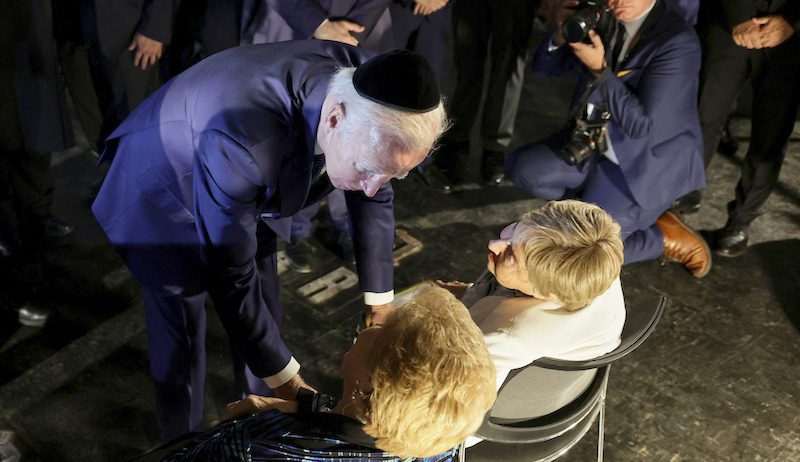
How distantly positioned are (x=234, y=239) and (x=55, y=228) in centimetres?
212

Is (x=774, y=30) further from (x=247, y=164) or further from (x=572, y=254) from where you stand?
(x=247, y=164)

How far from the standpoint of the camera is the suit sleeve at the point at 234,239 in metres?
1.95

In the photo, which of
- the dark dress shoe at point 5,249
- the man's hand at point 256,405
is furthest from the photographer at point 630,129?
the dark dress shoe at point 5,249

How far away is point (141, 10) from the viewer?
3797mm

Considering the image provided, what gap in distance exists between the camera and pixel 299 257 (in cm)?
372

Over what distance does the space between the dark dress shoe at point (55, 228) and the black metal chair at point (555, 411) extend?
2.45m

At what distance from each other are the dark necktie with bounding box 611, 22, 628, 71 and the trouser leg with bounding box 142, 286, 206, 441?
211 cm

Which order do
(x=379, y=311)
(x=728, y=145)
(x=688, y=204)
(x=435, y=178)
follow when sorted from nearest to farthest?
1. (x=379, y=311)
2. (x=688, y=204)
3. (x=435, y=178)
4. (x=728, y=145)

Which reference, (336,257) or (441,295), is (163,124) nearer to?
(441,295)

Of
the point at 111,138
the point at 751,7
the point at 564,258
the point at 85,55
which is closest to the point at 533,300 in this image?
the point at 564,258

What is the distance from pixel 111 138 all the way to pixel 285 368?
Answer: 0.82m

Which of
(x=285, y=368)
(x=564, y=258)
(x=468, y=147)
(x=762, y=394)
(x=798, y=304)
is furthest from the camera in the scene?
(x=468, y=147)

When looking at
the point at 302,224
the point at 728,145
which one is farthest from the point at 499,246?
the point at 728,145

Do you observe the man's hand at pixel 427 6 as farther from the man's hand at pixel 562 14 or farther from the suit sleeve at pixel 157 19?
the suit sleeve at pixel 157 19
